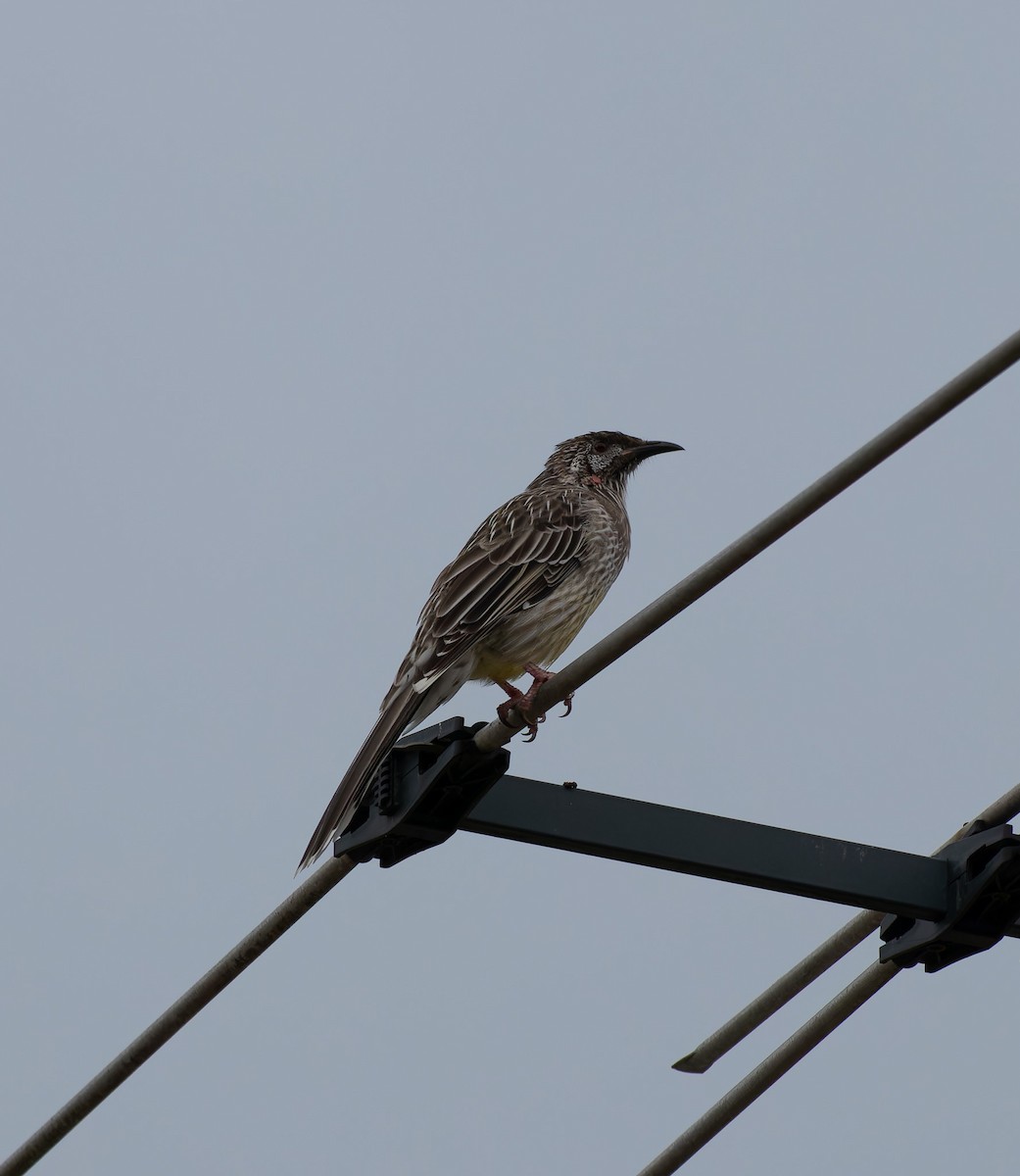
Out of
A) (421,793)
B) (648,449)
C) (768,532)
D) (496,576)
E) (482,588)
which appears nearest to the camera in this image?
(768,532)

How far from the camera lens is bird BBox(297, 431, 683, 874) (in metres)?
6.52

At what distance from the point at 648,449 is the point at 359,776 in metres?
4.47

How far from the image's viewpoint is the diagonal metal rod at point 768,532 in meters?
3.50

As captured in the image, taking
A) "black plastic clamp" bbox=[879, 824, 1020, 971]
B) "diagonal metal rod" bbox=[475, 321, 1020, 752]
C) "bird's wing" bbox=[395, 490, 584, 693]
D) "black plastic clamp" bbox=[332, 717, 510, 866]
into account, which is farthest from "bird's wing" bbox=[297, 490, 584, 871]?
"black plastic clamp" bbox=[879, 824, 1020, 971]

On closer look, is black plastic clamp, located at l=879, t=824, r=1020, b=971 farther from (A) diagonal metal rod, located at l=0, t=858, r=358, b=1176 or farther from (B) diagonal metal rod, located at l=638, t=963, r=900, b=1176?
(A) diagonal metal rod, located at l=0, t=858, r=358, b=1176

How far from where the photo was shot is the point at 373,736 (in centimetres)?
587

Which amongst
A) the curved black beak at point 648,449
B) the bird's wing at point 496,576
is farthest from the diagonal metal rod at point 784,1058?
the curved black beak at point 648,449

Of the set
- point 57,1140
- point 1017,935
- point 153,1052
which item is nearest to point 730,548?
point 1017,935

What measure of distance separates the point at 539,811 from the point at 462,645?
2.29 meters

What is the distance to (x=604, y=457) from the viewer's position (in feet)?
31.0

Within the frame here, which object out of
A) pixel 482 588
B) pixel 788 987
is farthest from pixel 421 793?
pixel 482 588

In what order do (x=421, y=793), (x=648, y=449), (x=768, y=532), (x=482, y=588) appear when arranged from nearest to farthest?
1. (x=768, y=532)
2. (x=421, y=793)
3. (x=482, y=588)
4. (x=648, y=449)

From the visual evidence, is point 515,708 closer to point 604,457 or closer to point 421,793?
point 421,793

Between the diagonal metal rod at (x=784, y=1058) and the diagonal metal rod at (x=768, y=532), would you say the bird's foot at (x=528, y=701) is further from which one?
the diagonal metal rod at (x=784, y=1058)
